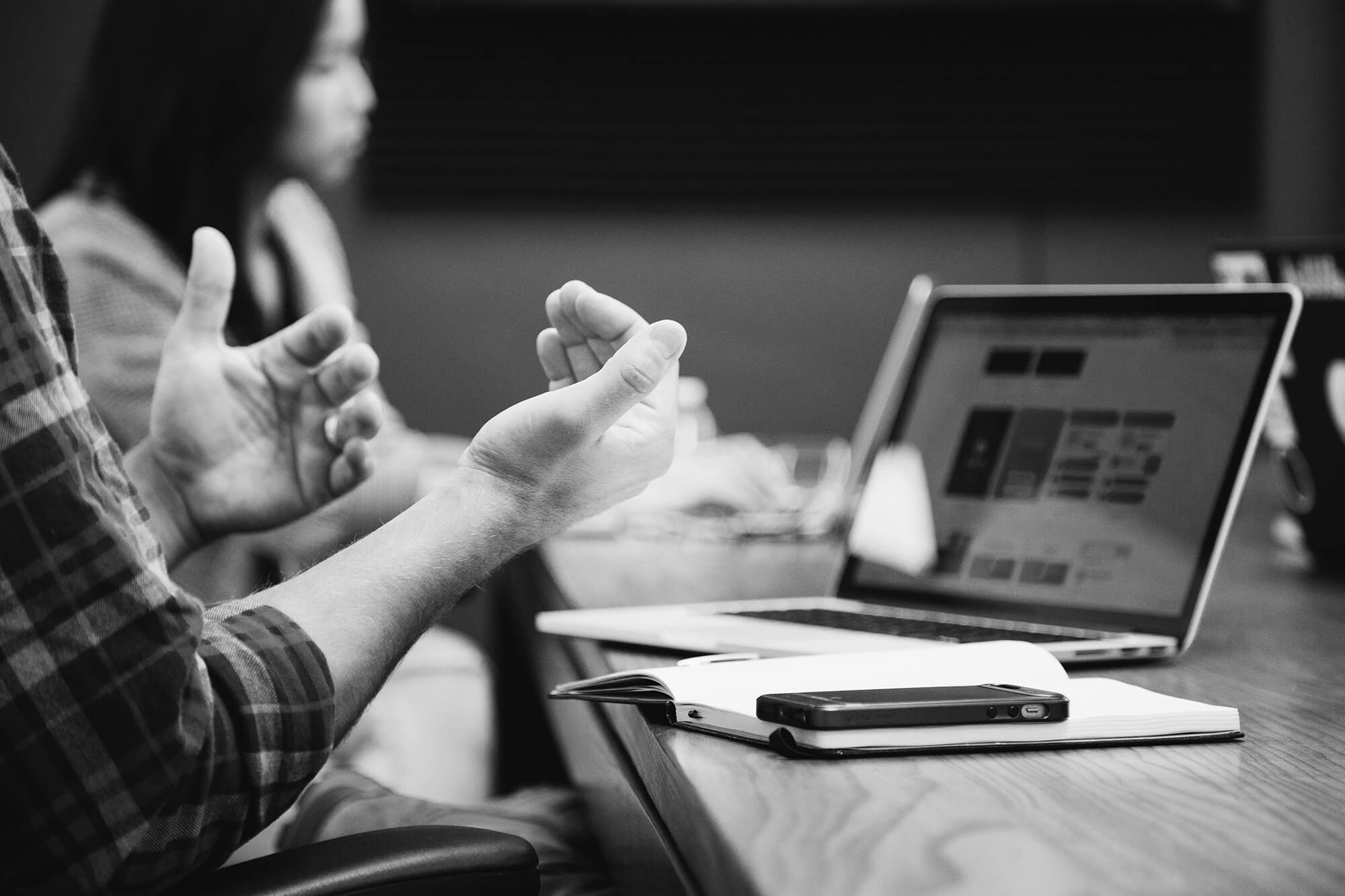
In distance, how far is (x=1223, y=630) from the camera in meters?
1.14

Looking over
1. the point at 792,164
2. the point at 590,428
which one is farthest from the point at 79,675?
the point at 792,164

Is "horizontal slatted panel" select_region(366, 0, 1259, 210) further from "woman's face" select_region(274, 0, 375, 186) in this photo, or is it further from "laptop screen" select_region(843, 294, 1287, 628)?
"laptop screen" select_region(843, 294, 1287, 628)

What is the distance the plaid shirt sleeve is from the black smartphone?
0.30 m

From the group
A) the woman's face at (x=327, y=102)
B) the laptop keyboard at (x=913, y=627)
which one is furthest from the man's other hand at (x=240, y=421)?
the woman's face at (x=327, y=102)

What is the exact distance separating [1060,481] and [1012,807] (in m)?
0.62

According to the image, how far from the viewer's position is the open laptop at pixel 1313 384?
4.40 ft

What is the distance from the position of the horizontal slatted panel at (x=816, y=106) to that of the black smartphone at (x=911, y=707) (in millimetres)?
2784

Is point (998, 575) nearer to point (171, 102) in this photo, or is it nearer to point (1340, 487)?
point (1340, 487)

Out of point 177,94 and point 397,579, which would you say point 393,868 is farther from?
point 177,94

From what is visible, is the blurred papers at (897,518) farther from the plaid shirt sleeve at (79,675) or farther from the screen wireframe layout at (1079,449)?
the plaid shirt sleeve at (79,675)

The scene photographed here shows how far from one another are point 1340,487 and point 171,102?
1547mm

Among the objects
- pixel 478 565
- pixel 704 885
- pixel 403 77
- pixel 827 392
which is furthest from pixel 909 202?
pixel 704 885

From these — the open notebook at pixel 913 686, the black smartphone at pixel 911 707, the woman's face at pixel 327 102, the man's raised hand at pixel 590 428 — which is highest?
the woman's face at pixel 327 102

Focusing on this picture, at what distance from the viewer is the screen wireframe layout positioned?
1.09 meters
